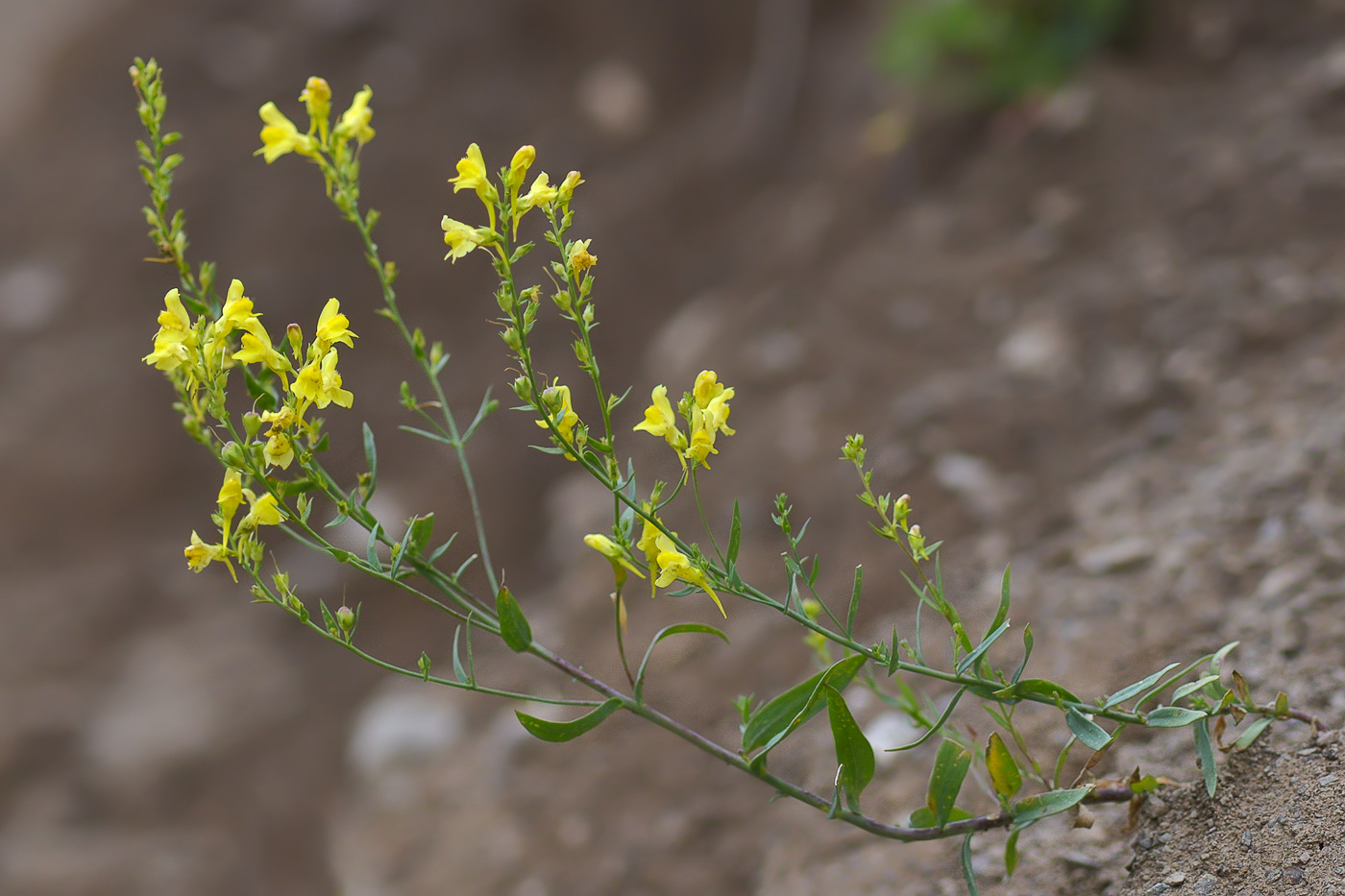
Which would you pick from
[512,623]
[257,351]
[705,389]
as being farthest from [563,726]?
[257,351]

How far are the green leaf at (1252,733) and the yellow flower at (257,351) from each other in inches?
39.3

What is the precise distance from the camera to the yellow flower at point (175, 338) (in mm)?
835

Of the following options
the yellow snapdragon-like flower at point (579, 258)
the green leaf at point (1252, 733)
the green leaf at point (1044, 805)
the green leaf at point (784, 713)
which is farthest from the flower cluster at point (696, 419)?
the green leaf at point (1252, 733)

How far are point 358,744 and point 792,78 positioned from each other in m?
2.43

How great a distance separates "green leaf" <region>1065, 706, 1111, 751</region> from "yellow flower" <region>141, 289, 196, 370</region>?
850mm

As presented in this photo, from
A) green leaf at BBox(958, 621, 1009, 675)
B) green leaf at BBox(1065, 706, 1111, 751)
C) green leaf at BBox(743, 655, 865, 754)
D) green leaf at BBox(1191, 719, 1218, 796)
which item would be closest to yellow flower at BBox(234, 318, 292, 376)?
green leaf at BBox(743, 655, 865, 754)

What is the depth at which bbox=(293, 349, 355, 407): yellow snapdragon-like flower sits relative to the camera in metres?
0.84

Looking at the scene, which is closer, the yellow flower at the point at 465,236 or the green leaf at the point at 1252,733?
the yellow flower at the point at 465,236

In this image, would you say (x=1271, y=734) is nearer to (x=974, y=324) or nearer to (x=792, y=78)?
(x=974, y=324)

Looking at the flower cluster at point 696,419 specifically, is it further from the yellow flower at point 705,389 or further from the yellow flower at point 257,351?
the yellow flower at point 257,351

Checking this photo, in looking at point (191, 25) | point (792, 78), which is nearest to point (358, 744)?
point (792, 78)

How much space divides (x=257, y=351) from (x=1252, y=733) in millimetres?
1031

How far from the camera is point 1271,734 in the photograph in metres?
1.04

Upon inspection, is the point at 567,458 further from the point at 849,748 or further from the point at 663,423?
the point at 849,748
